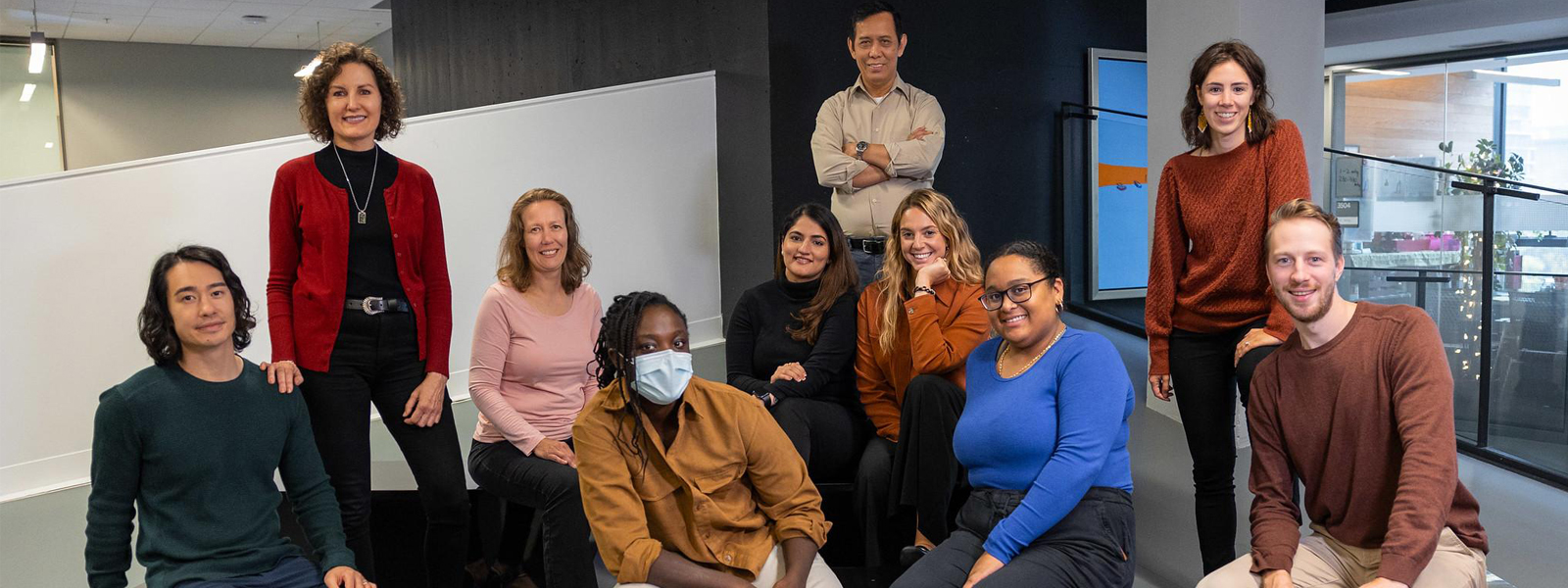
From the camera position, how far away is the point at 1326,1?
286 inches

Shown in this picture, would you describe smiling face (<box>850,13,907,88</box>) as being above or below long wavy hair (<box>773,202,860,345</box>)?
above

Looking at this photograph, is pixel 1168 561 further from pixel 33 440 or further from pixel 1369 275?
pixel 33 440

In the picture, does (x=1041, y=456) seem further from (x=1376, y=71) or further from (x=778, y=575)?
(x=1376, y=71)

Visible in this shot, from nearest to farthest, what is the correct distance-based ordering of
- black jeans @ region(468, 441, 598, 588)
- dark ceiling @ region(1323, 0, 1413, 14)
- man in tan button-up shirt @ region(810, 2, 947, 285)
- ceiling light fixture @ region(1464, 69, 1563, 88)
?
1. black jeans @ region(468, 441, 598, 588)
2. man in tan button-up shirt @ region(810, 2, 947, 285)
3. dark ceiling @ region(1323, 0, 1413, 14)
4. ceiling light fixture @ region(1464, 69, 1563, 88)

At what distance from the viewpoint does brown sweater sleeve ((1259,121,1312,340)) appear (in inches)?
97.2

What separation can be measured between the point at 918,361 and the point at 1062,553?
0.84 metres

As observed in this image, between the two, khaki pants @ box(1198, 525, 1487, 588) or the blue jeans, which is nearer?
khaki pants @ box(1198, 525, 1487, 588)

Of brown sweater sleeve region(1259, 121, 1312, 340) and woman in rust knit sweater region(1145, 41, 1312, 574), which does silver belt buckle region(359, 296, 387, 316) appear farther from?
brown sweater sleeve region(1259, 121, 1312, 340)

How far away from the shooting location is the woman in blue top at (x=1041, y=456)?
2.20 m

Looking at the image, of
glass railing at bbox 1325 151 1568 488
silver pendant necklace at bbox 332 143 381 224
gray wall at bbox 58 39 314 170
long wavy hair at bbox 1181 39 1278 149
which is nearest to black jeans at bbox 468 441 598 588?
silver pendant necklace at bbox 332 143 381 224

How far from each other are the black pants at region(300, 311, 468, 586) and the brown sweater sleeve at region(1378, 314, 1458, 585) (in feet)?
7.00

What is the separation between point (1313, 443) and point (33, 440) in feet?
14.4

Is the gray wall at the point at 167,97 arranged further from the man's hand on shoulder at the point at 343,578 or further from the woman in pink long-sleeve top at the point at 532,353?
the man's hand on shoulder at the point at 343,578

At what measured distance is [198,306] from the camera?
2217mm
